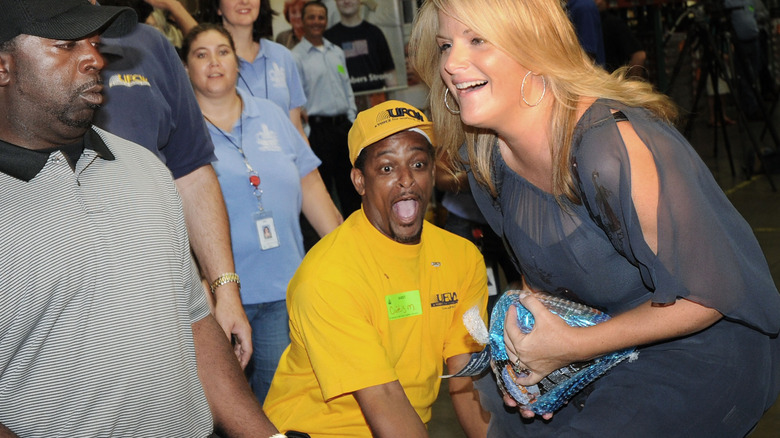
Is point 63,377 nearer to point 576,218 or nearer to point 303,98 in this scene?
point 576,218

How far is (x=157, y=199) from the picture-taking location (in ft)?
6.88

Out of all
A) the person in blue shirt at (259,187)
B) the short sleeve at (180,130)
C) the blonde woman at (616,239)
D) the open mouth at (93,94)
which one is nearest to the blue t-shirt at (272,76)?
the person in blue shirt at (259,187)

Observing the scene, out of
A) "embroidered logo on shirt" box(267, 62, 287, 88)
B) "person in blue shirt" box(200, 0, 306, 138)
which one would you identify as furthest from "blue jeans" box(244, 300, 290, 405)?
"embroidered logo on shirt" box(267, 62, 287, 88)

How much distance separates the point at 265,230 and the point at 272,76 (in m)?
1.34

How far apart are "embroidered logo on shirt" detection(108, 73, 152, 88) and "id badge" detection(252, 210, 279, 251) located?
1.00 m

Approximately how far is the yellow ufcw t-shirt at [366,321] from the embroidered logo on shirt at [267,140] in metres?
1.12

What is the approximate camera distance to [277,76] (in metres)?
4.73

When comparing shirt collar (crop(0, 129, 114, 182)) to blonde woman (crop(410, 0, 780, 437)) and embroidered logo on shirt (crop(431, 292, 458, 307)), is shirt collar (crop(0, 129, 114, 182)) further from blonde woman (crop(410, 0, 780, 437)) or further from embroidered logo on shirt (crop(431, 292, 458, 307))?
embroidered logo on shirt (crop(431, 292, 458, 307))

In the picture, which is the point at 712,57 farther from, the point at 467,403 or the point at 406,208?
the point at 467,403

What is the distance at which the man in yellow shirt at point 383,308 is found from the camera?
2438 millimetres

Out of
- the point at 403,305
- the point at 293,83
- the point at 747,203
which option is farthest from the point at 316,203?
the point at 747,203

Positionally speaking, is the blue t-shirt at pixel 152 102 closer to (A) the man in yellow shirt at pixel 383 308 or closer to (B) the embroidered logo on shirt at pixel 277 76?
(A) the man in yellow shirt at pixel 383 308

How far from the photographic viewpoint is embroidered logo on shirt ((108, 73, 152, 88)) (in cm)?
271

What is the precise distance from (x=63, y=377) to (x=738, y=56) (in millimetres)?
10069
